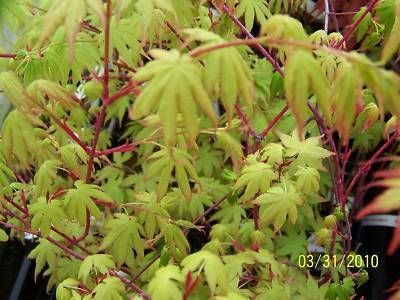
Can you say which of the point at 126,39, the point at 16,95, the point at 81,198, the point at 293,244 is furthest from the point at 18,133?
the point at 293,244

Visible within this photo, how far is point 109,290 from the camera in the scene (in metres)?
1.03

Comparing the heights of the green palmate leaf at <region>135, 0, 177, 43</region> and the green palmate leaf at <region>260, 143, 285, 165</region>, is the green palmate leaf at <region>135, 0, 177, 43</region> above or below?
above

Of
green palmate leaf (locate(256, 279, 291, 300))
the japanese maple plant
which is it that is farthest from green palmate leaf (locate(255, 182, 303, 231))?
green palmate leaf (locate(256, 279, 291, 300))

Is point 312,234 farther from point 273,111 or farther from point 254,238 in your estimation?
point 254,238

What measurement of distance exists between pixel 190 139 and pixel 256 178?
36cm

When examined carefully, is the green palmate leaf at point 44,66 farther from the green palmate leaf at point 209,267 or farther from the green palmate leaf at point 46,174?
the green palmate leaf at point 209,267

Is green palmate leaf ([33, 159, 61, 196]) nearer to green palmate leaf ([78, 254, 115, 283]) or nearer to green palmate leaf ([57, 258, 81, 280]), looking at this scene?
green palmate leaf ([78, 254, 115, 283])

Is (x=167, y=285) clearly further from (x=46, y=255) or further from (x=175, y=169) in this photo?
(x=46, y=255)

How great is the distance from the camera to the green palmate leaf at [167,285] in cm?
87

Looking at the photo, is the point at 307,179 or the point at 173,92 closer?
the point at 173,92

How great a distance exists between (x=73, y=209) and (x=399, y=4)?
736 millimetres

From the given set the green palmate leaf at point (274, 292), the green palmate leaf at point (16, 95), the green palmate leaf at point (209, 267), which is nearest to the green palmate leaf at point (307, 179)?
the green palmate leaf at point (274, 292)

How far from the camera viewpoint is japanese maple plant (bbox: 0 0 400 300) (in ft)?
2.33

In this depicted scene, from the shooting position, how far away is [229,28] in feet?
4.50
